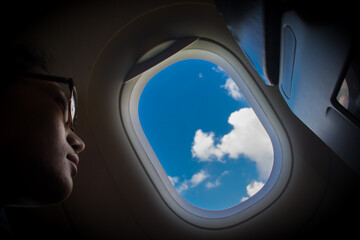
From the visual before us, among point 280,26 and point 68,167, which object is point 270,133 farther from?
point 68,167

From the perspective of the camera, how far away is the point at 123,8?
62.5 inches

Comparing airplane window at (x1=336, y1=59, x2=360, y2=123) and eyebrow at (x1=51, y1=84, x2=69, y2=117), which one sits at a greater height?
eyebrow at (x1=51, y1=84, x2=69, y2=117)

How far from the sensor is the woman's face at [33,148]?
83 cm

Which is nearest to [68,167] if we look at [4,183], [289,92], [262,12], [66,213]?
[4,183]

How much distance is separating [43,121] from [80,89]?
3.12 feet

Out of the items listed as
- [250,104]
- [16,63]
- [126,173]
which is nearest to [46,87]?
[16,63]

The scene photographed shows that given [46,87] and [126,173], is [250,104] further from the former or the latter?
[46,87]

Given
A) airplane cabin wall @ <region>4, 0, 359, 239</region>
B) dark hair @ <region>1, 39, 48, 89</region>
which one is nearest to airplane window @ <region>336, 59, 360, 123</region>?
airplane cabin wall @ <region>4, 0, 359, 239</region>

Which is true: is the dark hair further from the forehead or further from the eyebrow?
the eyebrow

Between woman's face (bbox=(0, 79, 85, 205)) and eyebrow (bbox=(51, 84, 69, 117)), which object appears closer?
woman's face (bbox=(0, 79, 85, 205))

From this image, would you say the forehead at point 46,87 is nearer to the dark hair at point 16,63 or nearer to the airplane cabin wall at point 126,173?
the dark hair at point 16,63

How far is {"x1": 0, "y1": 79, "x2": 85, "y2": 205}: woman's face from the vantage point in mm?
833

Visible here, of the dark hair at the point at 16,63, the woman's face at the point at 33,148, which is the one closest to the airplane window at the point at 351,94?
the woman's face at the point at 33,148

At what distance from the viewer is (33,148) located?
0.87 m
